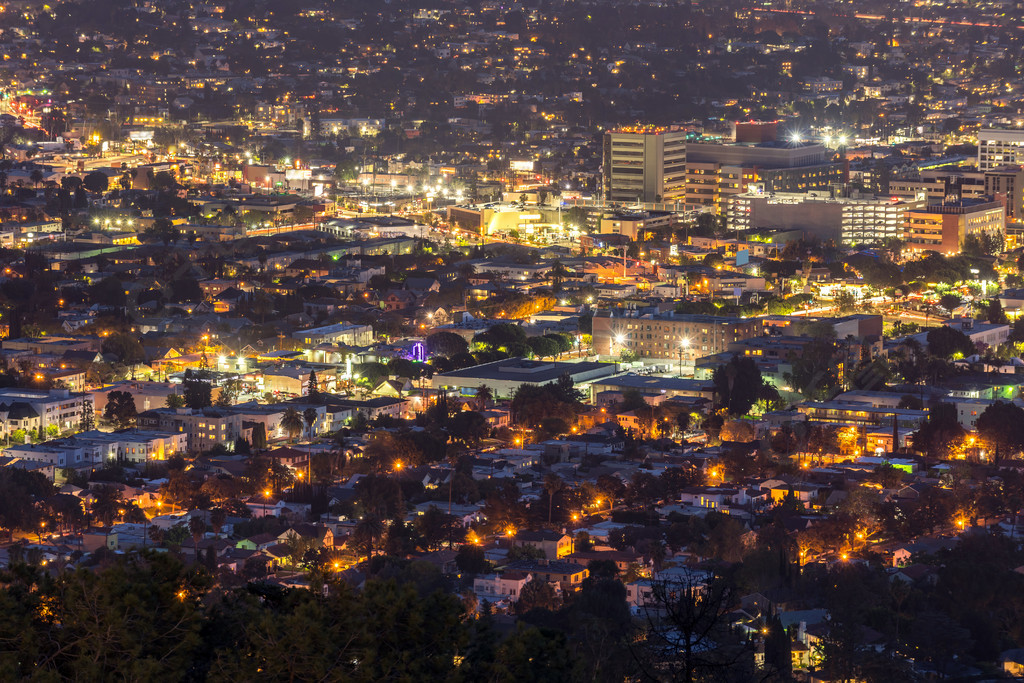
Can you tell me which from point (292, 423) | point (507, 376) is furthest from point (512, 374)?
point (292, 423)

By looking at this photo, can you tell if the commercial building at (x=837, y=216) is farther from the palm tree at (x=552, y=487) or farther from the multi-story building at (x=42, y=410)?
the palm tree at (x=552, y=487)

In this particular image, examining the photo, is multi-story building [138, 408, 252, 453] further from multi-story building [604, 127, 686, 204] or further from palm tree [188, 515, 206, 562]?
multi-story building [604, 127, 686, 204]

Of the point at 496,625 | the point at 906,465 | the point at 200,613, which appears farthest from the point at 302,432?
the point at 200,613

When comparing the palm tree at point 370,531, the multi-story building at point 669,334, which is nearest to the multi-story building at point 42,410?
the palm tree at point 370,531

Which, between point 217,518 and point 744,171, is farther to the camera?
point 744,171

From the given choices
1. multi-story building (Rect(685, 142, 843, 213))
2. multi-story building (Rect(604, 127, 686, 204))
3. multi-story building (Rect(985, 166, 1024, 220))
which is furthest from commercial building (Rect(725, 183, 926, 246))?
multi-story building (Rect(604, 127, 686, 204))

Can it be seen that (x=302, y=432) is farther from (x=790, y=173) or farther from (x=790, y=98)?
(x=790, y=98)

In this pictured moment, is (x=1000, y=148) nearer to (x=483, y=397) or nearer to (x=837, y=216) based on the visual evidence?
(x=837, y=216)

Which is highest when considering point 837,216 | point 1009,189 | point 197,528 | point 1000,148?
point 1000,148
